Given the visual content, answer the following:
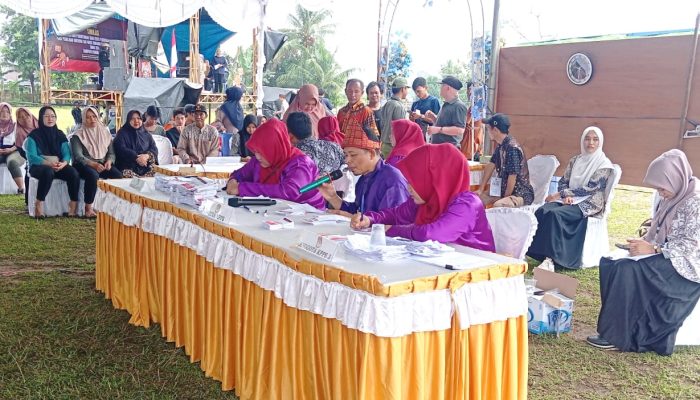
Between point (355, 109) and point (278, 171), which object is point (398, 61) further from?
point (278, 171)

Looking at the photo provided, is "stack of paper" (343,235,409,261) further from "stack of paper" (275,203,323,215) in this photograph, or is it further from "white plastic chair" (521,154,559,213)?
"white plastic chair" (521,154,559,213)

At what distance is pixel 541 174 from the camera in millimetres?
5504

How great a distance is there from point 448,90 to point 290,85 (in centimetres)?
2566

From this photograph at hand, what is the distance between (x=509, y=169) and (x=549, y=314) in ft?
5.66

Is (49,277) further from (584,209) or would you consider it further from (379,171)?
(584,209)

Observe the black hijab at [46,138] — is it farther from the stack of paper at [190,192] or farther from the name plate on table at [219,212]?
the name plate on table at [219,212]

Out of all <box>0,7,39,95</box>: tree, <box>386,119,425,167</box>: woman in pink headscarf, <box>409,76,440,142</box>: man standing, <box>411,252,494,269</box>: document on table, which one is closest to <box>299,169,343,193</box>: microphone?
<box>411,252,494,269</box>: document on table

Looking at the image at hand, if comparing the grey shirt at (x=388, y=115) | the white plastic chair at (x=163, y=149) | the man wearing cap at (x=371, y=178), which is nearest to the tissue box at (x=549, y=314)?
the man wearing cap at (x=371, y=178)

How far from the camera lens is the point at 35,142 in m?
6.61

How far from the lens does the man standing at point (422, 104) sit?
7055mm

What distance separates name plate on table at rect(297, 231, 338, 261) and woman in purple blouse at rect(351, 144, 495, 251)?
46cm

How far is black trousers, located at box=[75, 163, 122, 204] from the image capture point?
6.76 metres

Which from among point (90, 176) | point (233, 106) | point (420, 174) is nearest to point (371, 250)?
point (420, 174)

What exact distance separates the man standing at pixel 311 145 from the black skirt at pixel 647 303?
231 cm
